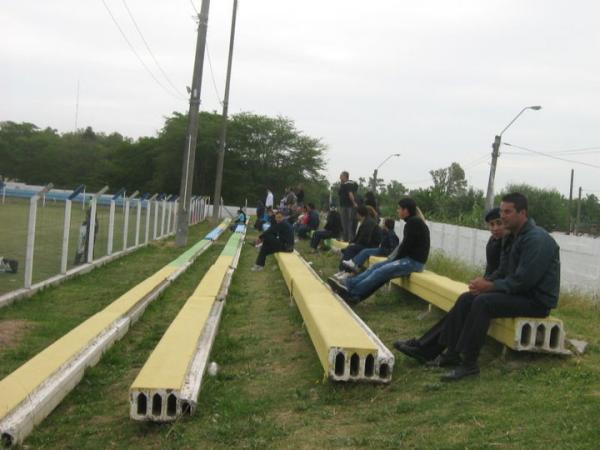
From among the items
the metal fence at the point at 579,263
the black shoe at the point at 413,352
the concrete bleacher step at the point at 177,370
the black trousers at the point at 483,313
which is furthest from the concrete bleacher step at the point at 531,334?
the metal fence at the point at 579,263

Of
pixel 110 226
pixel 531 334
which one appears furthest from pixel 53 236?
pixel 531 334

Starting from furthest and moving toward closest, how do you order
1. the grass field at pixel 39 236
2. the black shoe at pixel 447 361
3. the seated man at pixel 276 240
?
the seated man at pixel 276 240, the grass field at pixel 39 236, the black shoe at pixel 447 361

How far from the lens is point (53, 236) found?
12203 mm

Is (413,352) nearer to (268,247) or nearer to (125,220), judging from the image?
(268,247)

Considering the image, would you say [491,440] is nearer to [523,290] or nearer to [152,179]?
[523,290]

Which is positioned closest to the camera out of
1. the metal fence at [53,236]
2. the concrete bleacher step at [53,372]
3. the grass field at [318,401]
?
the grass field at [318,401]

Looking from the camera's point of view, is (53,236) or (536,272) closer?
(536,272)

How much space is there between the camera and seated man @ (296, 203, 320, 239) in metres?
21.8

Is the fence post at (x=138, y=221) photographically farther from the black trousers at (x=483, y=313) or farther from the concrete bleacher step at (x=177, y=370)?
the black trousers at (x=483, y=313)

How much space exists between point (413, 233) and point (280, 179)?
201 feet

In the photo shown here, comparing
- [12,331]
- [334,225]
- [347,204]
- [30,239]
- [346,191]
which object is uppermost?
[346,191]

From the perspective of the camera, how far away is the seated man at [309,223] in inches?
860

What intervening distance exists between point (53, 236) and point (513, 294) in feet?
29.2

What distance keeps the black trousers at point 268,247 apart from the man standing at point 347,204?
93.6 inches
